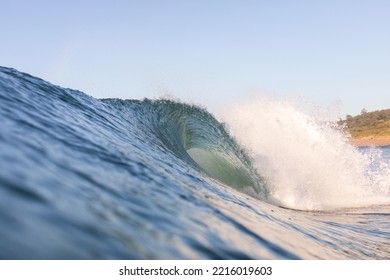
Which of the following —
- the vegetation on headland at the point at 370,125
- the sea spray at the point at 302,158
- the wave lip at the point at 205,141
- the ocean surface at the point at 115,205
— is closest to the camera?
the ocean surface at the point at 115,205

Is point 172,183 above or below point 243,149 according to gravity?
below

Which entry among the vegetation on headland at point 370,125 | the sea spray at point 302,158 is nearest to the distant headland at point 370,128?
the vegetation on headland at point 370,125

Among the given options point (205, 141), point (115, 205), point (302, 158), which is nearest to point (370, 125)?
point (302, 158)

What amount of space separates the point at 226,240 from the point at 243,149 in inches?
452

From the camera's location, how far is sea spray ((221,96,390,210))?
12.2m

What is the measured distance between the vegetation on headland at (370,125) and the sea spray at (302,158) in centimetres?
7836

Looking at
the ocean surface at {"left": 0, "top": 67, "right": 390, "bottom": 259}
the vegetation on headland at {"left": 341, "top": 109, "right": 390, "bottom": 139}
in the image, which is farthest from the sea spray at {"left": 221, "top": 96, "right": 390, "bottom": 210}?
the vegetation on headland at {"left": 341, "top": 109, "right": 390, "bottom": 139}

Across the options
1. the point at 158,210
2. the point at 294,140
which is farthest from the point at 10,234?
the point at 294,140

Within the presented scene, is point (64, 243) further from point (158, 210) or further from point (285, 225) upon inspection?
point (285, 225)

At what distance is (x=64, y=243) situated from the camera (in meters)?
2.22

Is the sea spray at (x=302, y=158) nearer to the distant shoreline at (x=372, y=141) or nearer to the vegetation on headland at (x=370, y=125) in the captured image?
the distant shoreline at (x=372, y=141)

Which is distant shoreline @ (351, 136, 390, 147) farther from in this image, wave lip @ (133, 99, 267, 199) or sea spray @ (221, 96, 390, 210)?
wave lip @ (133, 99, 267, 199)

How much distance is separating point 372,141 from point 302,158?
254ft

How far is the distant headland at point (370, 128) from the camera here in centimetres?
8621
